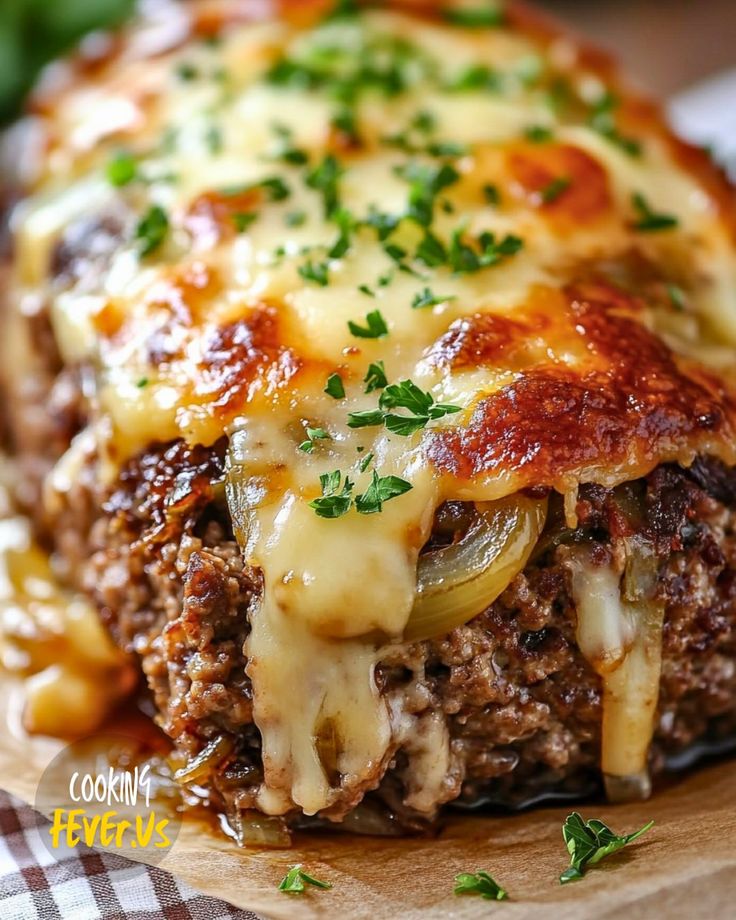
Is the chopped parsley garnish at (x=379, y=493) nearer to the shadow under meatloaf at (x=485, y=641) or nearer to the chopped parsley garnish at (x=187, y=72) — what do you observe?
the shadow under meatloaf at (x=485, y=641)

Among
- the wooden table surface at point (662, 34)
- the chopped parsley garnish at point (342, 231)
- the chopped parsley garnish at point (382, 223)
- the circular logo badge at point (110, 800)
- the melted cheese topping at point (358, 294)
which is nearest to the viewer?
the melted cheese topping at point (358, 294)

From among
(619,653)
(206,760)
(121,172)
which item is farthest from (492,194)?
(206,760)

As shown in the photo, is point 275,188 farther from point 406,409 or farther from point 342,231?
point 406,409

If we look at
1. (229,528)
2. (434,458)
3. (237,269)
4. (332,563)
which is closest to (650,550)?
(434,458)

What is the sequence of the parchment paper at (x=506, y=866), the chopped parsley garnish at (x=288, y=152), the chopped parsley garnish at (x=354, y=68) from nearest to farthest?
the parchment paper at (x=506, y=866) → the chopped parsley garnish at (x=288, y=152) → the chopped parsley garnish at (x=354, y=68)

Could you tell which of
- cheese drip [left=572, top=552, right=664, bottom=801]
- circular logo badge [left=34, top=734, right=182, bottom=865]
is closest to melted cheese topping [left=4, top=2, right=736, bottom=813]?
cheese drip [left=572, top=552, right=664, bottom=801]

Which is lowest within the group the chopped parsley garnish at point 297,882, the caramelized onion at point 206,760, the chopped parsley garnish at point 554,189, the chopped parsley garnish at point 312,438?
the chopped parsley garnish at point 297,882

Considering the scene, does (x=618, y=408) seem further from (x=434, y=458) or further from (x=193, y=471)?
(x=193, y=471)

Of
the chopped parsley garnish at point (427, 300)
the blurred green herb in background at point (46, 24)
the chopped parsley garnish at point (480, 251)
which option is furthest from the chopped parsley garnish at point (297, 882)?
the blurred green herb in background at point (46, 24)
